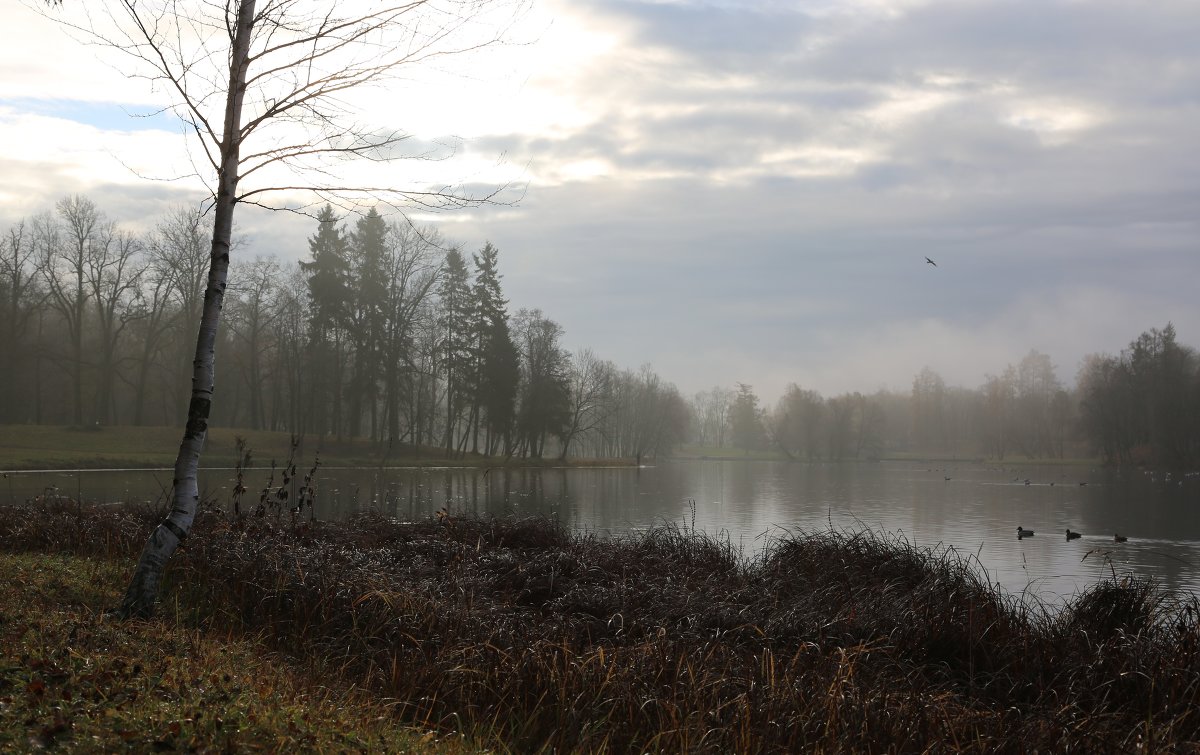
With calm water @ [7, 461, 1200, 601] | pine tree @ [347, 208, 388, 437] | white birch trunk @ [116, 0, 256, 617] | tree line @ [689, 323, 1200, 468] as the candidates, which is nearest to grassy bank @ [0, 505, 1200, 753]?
white birch trunk @ [116, 0, 256, 617]

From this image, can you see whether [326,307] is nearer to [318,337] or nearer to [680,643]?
[318,337]

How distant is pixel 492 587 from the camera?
391 inches

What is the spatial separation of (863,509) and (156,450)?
116 ft

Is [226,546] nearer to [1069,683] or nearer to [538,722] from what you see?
[538,722]

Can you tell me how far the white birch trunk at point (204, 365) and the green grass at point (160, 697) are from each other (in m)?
0.51

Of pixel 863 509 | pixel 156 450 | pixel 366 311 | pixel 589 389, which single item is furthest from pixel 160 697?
pixel 589 389

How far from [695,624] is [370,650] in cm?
281

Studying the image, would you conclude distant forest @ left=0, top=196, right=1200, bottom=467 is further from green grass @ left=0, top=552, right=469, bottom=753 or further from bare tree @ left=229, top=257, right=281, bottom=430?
green grass @ left=0, top=552, right=469, bottom=753

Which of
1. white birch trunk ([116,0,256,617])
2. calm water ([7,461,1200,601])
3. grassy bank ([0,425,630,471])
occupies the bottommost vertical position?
calm water ([7,461,1200,601])

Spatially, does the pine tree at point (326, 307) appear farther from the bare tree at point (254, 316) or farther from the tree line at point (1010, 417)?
the tree line at point (1010, 417)

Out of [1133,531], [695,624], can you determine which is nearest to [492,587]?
[695,624]

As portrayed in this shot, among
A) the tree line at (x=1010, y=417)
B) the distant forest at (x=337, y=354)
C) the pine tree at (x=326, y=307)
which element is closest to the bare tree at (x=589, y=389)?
the distant forest at (x=337, y=354)

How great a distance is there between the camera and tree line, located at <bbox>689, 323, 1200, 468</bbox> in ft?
226

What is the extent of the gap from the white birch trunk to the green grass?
0.51 meters
